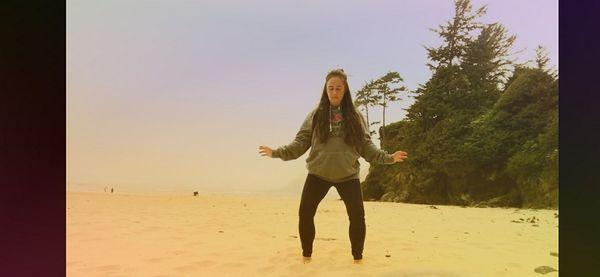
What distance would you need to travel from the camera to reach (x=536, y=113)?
1099cm

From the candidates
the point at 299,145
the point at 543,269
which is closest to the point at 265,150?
the point at 299,145

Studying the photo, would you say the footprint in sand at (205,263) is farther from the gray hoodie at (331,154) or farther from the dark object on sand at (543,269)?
the dark object on sand at (543,269)

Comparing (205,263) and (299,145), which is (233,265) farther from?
(299,145)

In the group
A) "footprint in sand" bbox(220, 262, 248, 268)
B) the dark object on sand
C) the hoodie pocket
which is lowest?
the dark object on sand

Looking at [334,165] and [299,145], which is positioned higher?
[299,145]

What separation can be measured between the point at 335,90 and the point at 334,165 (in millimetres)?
738

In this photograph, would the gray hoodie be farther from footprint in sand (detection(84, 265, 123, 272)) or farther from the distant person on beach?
footprint in sand (detection(84, 265, 123, 272))

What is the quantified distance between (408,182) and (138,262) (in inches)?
357

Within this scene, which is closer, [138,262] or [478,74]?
[138,262]

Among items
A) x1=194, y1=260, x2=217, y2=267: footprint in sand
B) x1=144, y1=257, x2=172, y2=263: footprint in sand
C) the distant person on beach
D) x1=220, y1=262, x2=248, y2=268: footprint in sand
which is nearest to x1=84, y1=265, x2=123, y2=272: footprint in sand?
x1=144, y1=257, x2=172, y2=263: footprint in sand

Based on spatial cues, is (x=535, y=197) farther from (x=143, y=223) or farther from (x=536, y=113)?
(x=143, y=223)

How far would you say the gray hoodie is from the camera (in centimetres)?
409

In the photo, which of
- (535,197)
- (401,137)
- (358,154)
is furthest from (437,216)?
(358,154)

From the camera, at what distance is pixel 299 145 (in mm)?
4277
